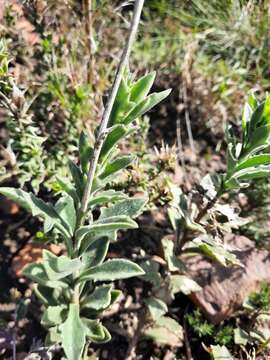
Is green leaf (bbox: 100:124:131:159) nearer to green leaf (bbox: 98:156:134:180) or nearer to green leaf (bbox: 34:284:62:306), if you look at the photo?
green leaf (bbox: 98:156:134:180)

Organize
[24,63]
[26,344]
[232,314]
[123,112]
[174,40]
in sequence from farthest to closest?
1. [174,40]
2. [24,63]
3. [232,314]
4. [26,344]
5. [123,112]

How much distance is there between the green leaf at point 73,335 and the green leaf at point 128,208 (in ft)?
1.41

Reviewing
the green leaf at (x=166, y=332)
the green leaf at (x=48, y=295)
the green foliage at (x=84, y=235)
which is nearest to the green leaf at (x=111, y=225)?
the green foliage at (x=84, y=235)

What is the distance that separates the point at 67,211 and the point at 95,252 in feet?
0.83

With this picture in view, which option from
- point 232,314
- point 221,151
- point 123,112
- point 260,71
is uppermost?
point 123,112

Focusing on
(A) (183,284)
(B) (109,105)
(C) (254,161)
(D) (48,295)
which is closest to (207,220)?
(A) (183,284)

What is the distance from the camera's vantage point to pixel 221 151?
335 cm

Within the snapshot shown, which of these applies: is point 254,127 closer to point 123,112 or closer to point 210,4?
point 123,112

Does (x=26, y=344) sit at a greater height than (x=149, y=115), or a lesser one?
lesser

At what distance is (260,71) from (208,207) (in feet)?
5.38

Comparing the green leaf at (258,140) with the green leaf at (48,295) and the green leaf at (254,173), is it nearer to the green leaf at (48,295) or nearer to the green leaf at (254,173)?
the green leaf at (254,173)

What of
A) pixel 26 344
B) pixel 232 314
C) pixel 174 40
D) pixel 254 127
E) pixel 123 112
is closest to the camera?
pixel 123 112

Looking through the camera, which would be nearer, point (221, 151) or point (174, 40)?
point (221, 151)

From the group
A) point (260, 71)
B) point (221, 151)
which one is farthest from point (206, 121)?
point (260, 71)
